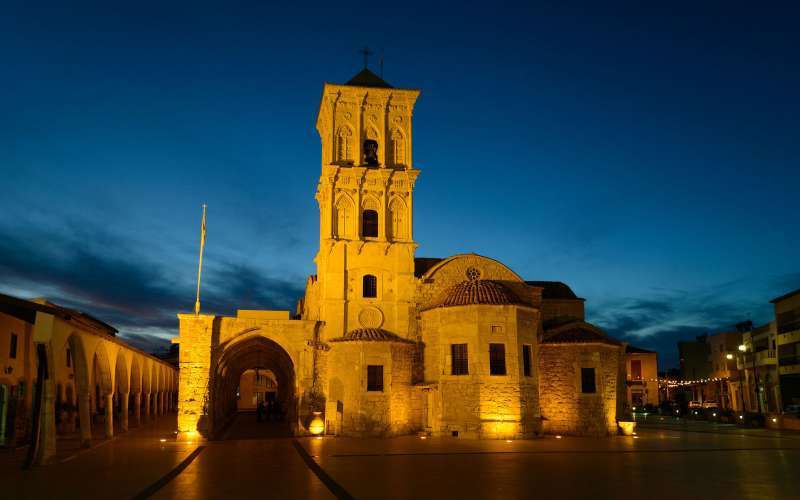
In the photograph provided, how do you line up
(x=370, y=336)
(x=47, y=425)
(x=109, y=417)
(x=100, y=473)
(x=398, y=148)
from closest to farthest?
(x=100, y=473) < (x=47, y=425) < (x=109, y=417) < (x=370, y=336) < (x=398, y=148)

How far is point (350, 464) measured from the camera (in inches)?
794

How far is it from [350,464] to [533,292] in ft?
62.4

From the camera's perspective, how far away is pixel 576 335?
112 ft

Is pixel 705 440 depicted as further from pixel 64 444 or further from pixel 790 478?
pixel 64 444

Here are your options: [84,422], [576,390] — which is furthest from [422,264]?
[84,422]

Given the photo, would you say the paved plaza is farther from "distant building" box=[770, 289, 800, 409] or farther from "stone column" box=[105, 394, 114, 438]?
"distant building" box=[770, 289, 800, 409]

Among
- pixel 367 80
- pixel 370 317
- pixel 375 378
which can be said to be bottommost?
pixel 375 378

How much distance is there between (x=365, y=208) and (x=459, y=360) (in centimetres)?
1054

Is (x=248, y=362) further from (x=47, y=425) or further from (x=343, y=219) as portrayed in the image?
(x=47, y=425)

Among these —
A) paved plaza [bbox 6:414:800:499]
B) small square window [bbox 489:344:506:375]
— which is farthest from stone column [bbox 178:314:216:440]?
small square window [bbox 489:344:506:375]

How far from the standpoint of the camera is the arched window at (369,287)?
36.1 metres

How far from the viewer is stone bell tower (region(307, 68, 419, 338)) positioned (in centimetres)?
3569

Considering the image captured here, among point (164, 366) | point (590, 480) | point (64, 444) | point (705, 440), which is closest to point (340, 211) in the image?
point (64, 444)

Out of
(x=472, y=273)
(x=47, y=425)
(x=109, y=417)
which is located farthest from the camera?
(x=472, y=273)
